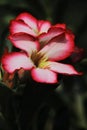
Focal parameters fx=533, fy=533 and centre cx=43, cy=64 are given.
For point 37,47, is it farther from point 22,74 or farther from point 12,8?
point 12,8

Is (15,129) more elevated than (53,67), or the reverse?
(53,67)

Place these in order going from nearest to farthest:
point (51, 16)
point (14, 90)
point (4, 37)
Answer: point (14, 90), point (4, 37), point (51, 16)

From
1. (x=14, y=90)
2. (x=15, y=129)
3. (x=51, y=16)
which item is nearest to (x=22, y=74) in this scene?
(x=14, y=90)

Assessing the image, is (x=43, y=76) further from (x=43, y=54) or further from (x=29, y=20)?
(x=29, y=20)

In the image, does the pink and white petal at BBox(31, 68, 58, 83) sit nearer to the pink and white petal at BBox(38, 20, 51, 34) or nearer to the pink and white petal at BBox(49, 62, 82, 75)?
the pink and white petal at BBox(49, 62, 82, 75)

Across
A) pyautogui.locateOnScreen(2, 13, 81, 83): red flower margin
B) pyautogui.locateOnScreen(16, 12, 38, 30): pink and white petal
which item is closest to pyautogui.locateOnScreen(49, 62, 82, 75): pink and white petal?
pyautogui.locateOnScreen(2, 13, 81, 83): red flower margin
